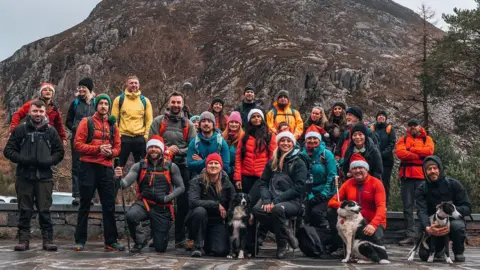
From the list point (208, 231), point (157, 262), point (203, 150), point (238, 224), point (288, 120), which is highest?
point (288, 120)

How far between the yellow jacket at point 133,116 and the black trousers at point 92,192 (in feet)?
3.30

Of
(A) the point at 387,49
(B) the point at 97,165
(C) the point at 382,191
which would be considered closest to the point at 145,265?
(B) the point at 97,165

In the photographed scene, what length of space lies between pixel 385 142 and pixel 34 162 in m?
5.54

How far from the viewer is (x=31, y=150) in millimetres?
7586

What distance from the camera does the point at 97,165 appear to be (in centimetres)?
778

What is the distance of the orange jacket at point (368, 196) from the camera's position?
23.6 ft

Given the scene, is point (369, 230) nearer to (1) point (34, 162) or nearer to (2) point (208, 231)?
(2) point (208, 231)

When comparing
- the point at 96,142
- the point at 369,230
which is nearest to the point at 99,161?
the point at 96,142

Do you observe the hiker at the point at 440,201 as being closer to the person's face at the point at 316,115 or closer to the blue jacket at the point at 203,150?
the person's face at the point at 316,115

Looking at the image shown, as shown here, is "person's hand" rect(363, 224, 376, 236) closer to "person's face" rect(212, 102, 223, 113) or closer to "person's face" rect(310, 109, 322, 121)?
"person's face" rect(310, 109, 322, 121)

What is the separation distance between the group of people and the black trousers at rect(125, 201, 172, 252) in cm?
1

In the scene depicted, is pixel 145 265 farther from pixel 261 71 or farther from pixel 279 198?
pixel 261 71

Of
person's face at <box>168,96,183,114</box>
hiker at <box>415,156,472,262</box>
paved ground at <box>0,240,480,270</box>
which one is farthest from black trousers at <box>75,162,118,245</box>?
hiker at <box>415,156,472,262</box>

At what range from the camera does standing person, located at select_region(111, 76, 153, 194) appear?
28.7 ft
